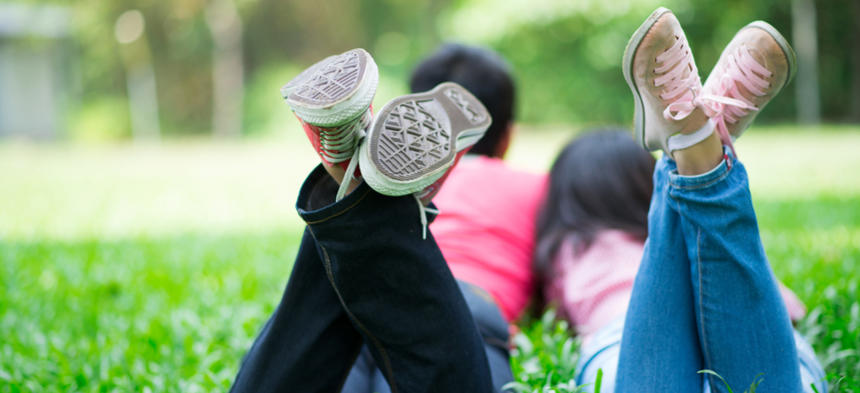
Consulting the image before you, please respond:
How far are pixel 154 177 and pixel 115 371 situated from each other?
681 cm

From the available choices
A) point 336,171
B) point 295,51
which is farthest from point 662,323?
point 295,51

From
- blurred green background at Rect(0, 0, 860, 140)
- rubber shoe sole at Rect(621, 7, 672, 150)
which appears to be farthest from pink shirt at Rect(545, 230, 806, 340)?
blurred green background at Rect(0, 0, 860, 140)

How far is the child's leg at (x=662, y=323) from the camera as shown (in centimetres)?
125

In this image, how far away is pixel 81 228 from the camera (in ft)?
15.5

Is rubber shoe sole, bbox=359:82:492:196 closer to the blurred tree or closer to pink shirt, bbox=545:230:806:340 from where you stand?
pink shirt, bbox=545:230:806:340

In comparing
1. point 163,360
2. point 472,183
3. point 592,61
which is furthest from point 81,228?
point 592,61

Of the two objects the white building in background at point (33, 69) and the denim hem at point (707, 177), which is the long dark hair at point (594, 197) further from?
the white building in background at point (33, 69)

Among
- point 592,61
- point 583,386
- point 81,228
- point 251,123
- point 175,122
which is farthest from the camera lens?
point 175,122

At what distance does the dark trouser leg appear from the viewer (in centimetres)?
119

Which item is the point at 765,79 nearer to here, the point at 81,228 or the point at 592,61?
the point at 81,228

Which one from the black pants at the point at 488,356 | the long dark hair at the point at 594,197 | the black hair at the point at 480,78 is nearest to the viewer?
the black pants at the point at 488,356

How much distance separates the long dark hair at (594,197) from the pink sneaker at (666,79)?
79 centimetres

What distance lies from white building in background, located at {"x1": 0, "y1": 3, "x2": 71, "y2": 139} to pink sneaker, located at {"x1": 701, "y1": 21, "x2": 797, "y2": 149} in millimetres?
17614

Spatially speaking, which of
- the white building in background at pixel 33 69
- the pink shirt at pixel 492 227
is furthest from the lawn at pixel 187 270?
the white building in background at pixel 33 69
